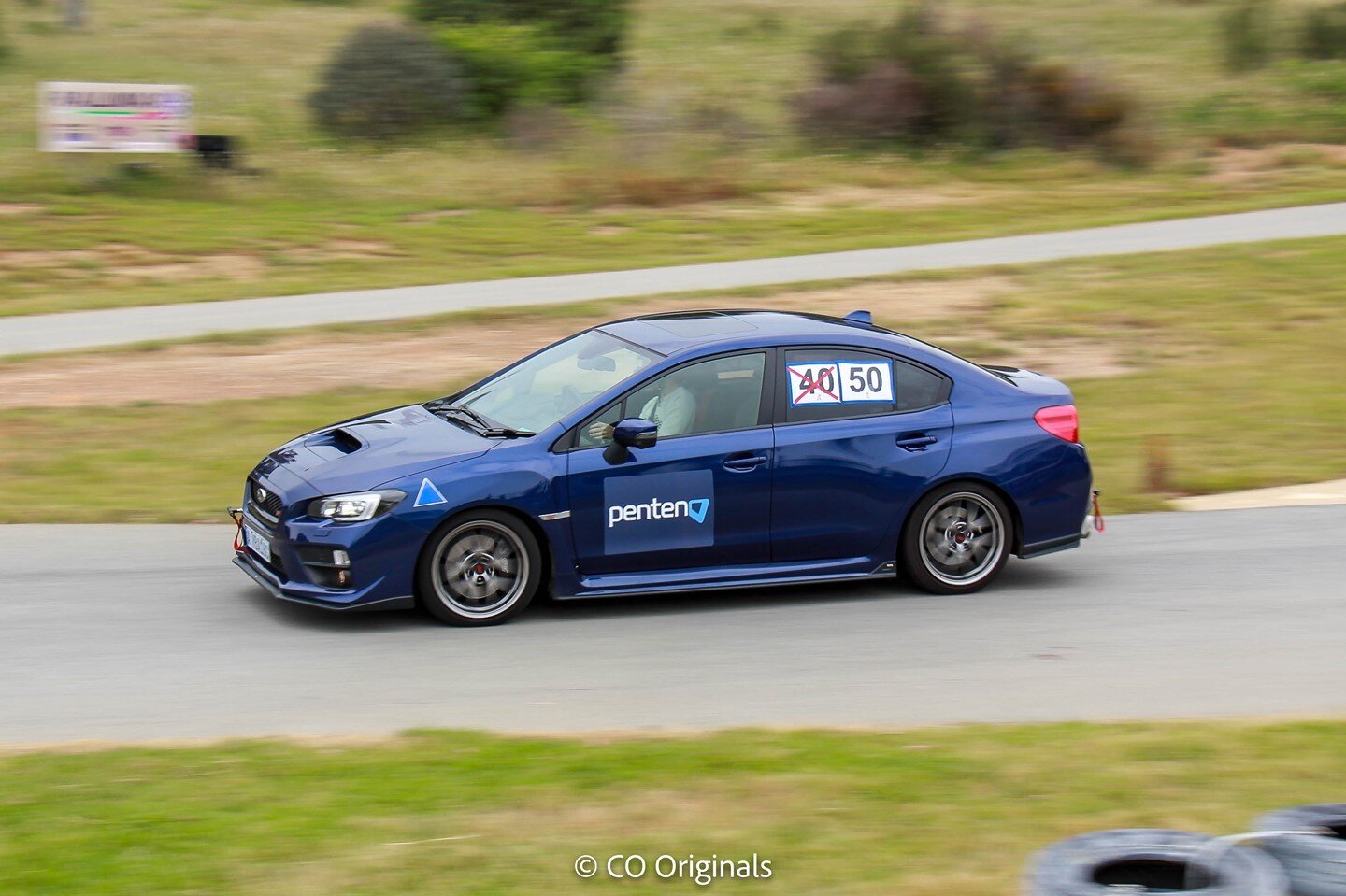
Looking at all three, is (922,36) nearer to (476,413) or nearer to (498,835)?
(476,413)

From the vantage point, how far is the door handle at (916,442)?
905 centimetres

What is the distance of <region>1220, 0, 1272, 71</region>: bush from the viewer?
39.6 metres

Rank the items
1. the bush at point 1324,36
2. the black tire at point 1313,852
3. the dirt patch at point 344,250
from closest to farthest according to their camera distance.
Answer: the black tire at point 1313,852, the dirt patch at point 344,250, the bush at point 1324,36

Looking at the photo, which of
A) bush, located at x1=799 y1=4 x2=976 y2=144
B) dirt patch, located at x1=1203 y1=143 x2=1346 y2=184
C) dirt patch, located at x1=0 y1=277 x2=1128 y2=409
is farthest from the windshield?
bush, located at x1=799 y1=4 x2=976 y2=144

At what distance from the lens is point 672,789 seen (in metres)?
5.85

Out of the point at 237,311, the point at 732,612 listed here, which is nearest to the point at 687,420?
the point at 732,612

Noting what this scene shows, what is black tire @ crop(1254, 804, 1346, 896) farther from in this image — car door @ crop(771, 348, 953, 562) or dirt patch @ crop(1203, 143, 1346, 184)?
dirt patch @ crop(1203, 143, 1346, 184)

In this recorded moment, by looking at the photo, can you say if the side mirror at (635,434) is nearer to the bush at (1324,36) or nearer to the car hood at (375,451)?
the car hood at (375,451)

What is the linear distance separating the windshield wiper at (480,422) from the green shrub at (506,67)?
21549 mm

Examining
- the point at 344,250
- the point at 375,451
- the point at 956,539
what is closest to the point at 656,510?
the point at 375,451

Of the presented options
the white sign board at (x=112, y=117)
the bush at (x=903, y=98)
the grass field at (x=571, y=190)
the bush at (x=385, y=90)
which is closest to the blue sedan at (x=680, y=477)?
the grass field at (x=571, y=190)

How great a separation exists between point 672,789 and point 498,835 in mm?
741

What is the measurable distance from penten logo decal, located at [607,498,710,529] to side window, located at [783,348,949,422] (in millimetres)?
721

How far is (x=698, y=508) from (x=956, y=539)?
5.22 ft
